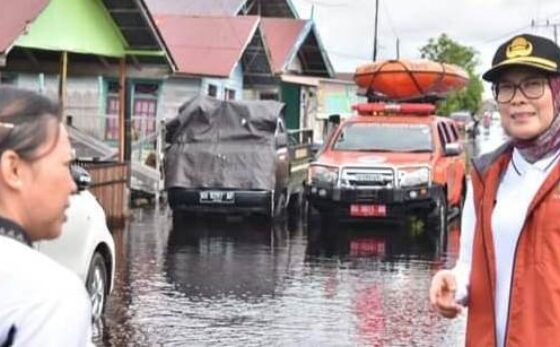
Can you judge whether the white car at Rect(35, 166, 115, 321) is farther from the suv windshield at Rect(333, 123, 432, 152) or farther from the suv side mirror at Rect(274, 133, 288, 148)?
the suv side mirror at Rect(274, 133, 288, 148)

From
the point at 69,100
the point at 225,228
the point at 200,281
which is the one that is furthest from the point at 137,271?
the point at 69,100

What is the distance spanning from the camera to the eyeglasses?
337cm

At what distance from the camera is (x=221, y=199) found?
1784 centimetres

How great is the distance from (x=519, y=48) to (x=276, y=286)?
26.8ft

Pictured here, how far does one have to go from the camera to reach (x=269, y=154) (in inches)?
718

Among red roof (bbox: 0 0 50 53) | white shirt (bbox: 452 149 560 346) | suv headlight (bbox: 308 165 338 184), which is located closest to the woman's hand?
white shirt (bbox: 452 149 560 346)

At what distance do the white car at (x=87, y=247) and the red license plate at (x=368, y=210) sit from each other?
315 inches

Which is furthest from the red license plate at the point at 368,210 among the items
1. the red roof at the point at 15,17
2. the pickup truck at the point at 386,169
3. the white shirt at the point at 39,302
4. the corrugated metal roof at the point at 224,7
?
the corrugated metal roof at the point at 224,7

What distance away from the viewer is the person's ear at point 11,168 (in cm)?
197

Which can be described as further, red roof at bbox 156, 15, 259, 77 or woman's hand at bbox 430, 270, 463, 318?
red roof at bbox 156, 15, 259, 77

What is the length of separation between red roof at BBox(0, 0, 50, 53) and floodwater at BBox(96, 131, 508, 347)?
126 inches

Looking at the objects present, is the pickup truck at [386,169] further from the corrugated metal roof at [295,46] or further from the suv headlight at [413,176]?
the corrugated metal roof at [295,46]

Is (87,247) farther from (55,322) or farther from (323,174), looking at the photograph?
(323,174)

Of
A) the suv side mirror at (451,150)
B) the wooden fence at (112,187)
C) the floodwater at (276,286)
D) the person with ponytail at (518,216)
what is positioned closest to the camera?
the person with ponytail at (518,216)
